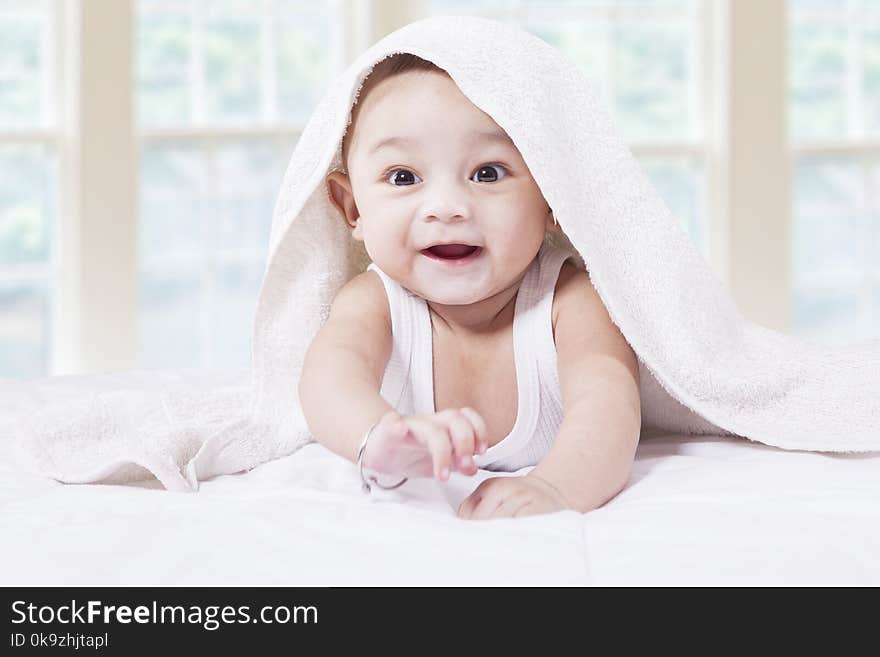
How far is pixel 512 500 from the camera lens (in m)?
Result: 0.90

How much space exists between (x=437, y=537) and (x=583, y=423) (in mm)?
321

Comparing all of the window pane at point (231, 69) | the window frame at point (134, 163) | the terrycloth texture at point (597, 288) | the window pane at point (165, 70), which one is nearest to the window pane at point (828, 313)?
the window frame at point (134, 163)

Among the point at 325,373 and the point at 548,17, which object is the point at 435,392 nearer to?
the point at 325,373

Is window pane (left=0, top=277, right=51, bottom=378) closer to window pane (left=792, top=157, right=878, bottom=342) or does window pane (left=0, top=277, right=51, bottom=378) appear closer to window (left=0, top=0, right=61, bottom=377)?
window (left=0, top=0, right=61, bottom=377)

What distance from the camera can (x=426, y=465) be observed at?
92cm

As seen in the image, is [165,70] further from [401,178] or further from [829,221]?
[401,178]

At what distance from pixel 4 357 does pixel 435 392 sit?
2.58m

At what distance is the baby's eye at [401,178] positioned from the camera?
1188 millimetres

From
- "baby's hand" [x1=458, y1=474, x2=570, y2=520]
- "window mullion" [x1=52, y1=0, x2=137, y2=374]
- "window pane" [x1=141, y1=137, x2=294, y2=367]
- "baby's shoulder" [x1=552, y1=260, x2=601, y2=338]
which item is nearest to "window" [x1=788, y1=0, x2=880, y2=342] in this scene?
"window pane" [x1=141, y1=137, x2=294, y2=367]

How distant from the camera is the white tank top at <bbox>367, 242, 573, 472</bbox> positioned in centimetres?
124

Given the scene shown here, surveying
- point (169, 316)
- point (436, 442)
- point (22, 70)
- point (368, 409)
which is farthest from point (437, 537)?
point (22, 70)

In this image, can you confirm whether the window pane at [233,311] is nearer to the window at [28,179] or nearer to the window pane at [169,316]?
the window pane at [169,316]

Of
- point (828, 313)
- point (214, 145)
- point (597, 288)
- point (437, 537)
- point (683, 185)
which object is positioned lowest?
point (437, 537)
